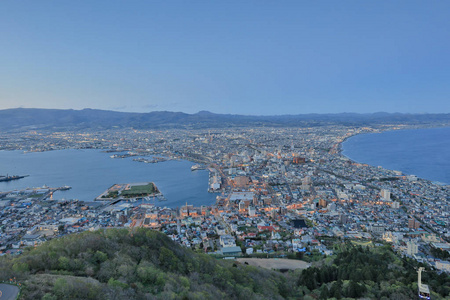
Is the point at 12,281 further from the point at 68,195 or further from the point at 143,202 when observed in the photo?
the point at 68,195

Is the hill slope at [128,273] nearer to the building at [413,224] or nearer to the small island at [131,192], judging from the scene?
the building at [413,224]

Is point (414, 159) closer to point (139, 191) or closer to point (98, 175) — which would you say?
point (139, 191)

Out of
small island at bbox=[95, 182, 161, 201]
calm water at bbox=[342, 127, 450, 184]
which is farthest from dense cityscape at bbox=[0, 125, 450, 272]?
calm water at bbox=[342, 127, 450, 184]

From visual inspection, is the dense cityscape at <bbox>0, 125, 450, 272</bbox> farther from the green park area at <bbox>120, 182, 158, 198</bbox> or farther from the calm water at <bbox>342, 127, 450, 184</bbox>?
the calm water at <bbox>342, 127, 450, 184</bbox>

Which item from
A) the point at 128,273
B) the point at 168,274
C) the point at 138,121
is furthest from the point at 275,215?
the point at 138,121

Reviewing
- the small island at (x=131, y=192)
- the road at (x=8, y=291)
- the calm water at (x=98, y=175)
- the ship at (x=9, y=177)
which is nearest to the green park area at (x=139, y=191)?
the small island at (x=131, y=192)

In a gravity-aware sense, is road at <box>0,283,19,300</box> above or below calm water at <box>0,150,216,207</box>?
above
